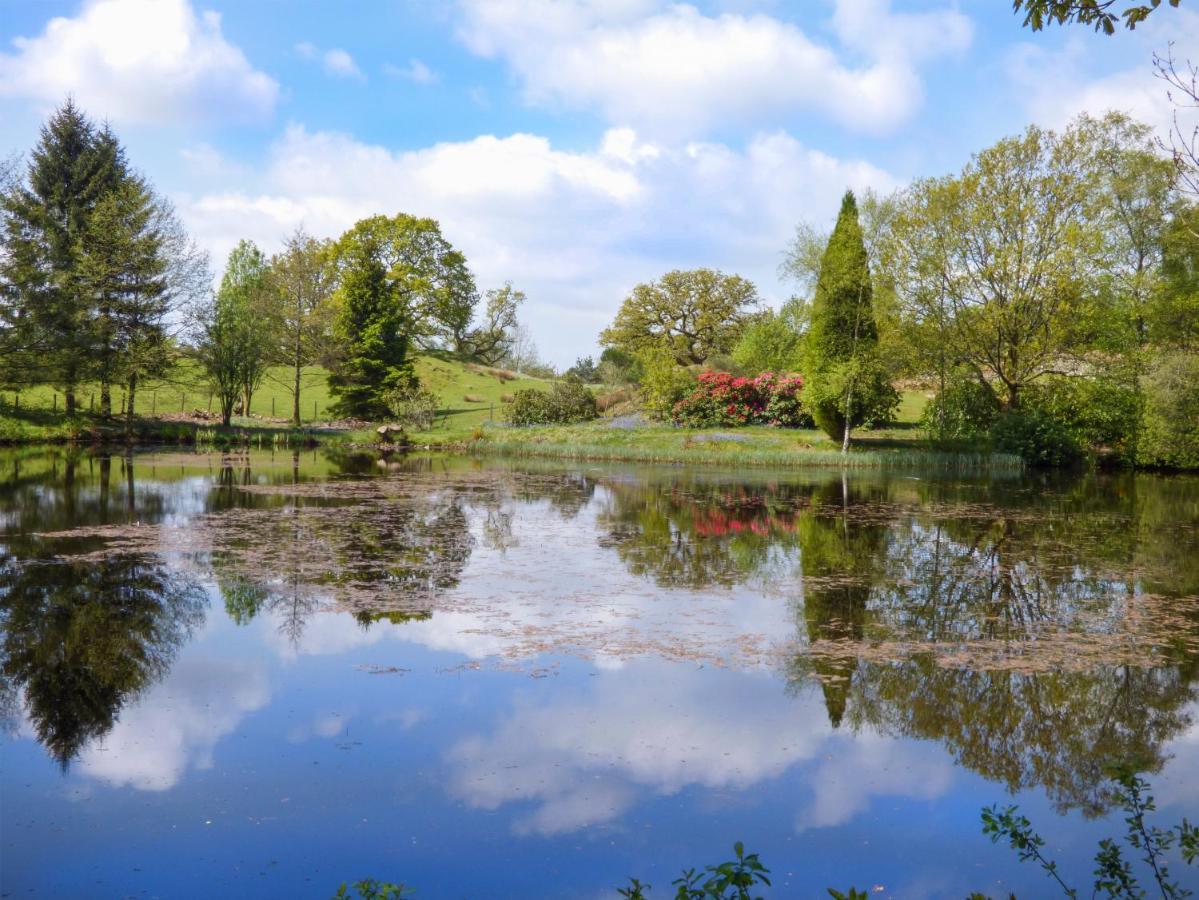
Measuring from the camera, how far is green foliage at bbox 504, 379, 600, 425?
38125 mm

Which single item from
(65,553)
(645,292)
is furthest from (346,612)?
(645,292)

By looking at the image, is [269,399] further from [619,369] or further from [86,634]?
[86,634]

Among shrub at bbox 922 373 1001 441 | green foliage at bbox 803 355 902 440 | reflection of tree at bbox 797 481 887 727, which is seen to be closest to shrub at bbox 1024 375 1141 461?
shrub at bbox 922 373 1001 441

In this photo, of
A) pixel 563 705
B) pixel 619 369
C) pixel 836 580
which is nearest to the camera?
pixel 563 705

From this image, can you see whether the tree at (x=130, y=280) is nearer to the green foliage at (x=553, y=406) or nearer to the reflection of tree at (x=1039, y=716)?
the green foliage at (x=553, y=406)

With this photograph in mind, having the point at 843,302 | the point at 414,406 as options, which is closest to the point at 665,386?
the point at 843,302

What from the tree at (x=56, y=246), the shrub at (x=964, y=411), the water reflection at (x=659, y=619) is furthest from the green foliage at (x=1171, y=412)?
the tree at (x=56, y=246)

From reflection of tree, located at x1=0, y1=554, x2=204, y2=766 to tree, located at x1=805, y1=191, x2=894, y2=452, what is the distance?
24.1 metres

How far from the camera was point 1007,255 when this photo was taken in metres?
28.6

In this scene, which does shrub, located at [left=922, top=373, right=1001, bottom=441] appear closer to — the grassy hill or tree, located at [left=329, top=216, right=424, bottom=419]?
the grassy hill

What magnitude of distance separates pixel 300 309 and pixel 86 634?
110ft

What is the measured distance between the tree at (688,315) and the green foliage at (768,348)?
21.1ft

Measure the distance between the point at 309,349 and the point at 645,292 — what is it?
2198 cm

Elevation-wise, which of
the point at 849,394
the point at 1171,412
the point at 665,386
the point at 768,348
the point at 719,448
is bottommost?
the point at 719,448
